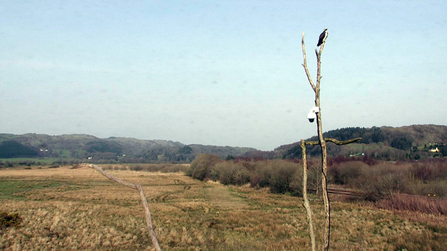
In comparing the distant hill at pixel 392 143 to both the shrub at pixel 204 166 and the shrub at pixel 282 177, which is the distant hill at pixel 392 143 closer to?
the shrub at pixel 204 166

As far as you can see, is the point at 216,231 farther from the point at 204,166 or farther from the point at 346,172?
the point at 204,166

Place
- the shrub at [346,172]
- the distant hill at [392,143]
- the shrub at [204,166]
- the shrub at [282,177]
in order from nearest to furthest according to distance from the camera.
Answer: the shrub at [282,177] < the shrub at [346,172] < the shrub at [204,166] < the distant hill at [392,143]

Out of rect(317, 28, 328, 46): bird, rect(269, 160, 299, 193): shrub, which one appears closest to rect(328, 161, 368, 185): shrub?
rect(269, 160, 299, 193): shrub

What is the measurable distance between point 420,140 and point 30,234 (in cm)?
12807

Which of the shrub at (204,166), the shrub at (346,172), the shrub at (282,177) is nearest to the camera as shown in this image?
the shrub at (282,177)

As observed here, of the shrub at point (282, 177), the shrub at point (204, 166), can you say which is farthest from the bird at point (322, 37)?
the shrub at point (204, 166)

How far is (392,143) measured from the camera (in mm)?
112062

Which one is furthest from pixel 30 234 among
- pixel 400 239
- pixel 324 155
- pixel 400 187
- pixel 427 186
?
pixel 427 186

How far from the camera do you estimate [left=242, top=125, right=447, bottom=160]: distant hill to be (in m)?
92.4

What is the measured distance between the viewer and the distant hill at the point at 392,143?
92.4m

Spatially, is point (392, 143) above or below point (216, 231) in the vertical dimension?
above

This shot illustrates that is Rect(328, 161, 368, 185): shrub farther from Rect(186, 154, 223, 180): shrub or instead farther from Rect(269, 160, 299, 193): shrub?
Rect(186, 154, 223, 180): shrub

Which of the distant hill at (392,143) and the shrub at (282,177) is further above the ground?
the distant hill at (392,143)

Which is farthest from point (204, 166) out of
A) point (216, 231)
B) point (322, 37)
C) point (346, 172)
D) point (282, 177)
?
point (322, 37)
